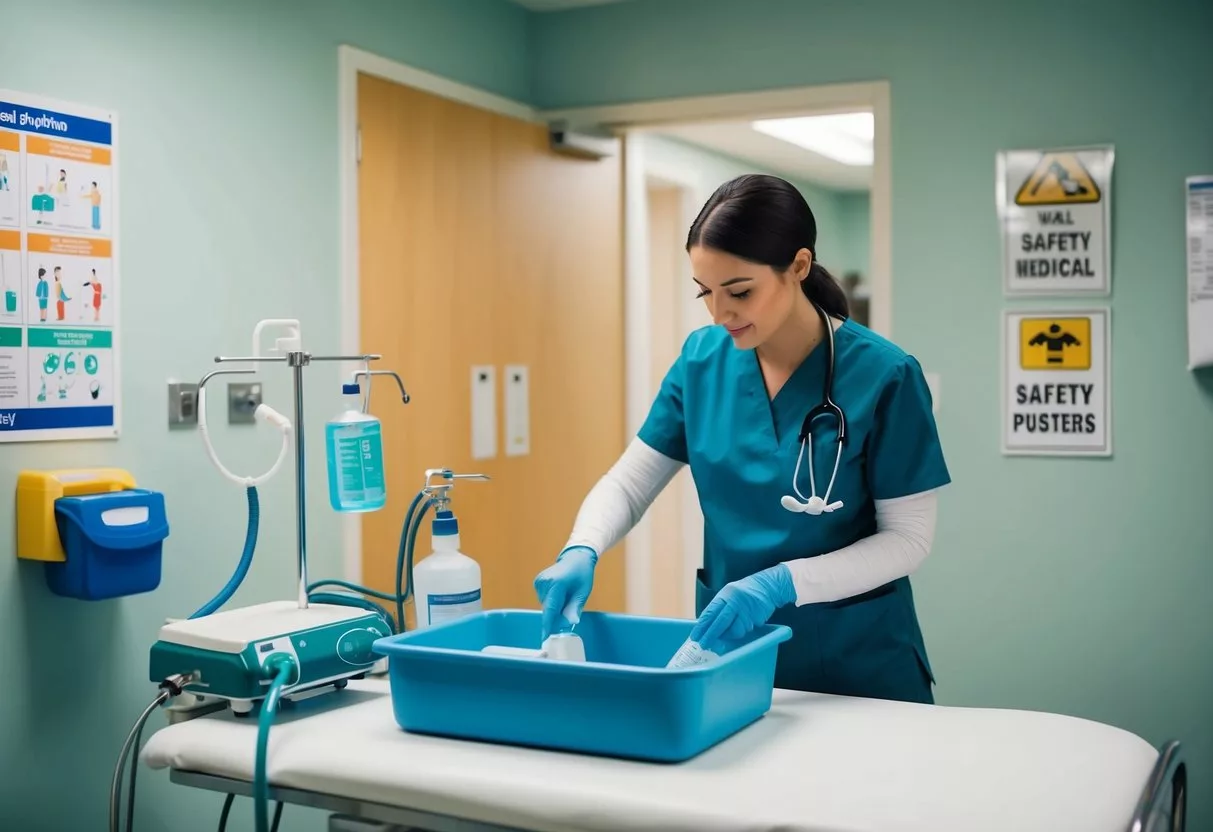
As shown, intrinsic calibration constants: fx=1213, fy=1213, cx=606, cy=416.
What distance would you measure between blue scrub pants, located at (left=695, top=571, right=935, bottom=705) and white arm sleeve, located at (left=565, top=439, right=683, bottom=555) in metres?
0.28

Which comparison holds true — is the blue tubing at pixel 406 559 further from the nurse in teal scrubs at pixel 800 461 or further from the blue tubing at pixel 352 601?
the nurse in teal scrubs at pixel 800 461

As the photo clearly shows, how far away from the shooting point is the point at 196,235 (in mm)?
2373

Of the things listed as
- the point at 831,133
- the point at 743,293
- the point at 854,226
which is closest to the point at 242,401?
the point at 743,293

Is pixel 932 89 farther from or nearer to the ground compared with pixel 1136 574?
farther from the ground

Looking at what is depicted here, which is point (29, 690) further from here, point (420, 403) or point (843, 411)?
point (843, 411)

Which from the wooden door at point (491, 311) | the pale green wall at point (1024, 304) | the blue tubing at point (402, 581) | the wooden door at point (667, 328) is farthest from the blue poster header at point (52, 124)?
the wooden door at point (667, 328)

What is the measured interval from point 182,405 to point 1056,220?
2023 millimetres

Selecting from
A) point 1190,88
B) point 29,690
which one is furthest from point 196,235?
point 1190,88

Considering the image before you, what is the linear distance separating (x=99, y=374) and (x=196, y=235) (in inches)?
14.1

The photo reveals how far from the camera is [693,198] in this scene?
4875 mm

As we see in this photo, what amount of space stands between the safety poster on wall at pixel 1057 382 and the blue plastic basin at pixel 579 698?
1623 mm

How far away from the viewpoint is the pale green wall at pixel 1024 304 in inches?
110

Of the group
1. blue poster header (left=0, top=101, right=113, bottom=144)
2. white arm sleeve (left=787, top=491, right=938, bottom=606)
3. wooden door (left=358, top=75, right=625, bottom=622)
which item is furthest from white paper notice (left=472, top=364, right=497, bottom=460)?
white arm sleeve (left=787, top=491, right=938, bottom=606)

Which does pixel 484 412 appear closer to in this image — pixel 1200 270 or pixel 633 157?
pixel 633 157
